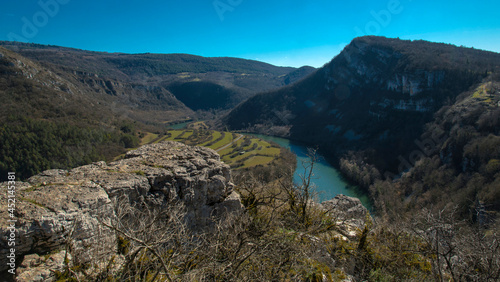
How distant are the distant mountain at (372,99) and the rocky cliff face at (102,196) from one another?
62164mm

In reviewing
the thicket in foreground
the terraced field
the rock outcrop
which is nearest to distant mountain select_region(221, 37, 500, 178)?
the terraced field

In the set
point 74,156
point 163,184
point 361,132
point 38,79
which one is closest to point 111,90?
point 38,79

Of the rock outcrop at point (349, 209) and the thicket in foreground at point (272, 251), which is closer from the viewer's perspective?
the thicket in foreground at point (272, 251)

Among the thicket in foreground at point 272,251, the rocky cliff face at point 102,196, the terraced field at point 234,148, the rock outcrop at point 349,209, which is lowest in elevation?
the terraced field at point 234,148

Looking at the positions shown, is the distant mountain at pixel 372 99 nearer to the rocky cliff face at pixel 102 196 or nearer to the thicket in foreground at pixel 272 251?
the thicket in foreground at pixel 272 251

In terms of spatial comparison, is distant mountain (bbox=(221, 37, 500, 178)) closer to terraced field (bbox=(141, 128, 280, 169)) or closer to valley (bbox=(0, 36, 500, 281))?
valley (bbox=(0, 36, 500, 281))

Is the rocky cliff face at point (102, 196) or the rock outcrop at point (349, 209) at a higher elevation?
the rocky cliff face at point (102, 196)

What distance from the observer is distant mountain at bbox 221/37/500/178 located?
3519 inches

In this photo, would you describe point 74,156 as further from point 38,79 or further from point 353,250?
point 353,250

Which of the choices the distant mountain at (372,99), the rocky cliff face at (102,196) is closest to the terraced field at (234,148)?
the distant mountain at (372,99)

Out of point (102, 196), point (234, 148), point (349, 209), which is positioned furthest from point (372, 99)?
point (102, 196)

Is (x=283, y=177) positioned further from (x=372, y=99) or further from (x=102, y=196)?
(x=372, y=99)

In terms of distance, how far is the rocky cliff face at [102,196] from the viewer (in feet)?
14.9

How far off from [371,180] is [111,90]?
176402 millimetres
